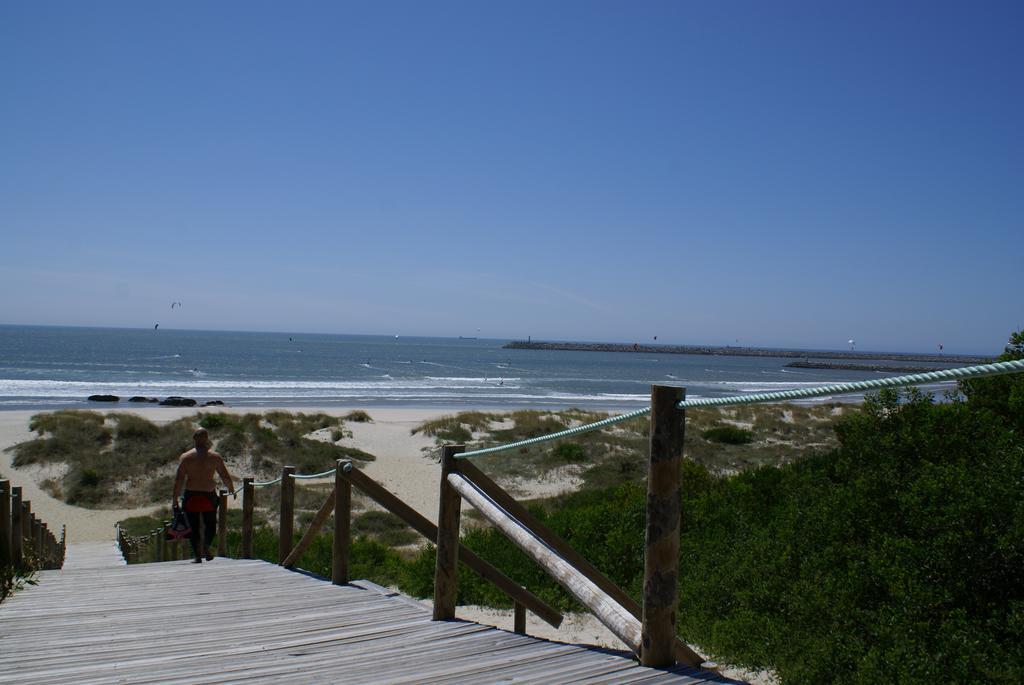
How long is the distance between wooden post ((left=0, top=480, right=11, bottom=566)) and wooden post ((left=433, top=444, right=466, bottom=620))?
3.47 meters

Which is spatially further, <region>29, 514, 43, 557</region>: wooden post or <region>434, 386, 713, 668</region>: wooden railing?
<region>29, 514, 43, 557</region>: wooden post

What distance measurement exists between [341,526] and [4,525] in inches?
96.3

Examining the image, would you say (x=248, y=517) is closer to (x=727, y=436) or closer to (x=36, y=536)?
(x=36, y=536)

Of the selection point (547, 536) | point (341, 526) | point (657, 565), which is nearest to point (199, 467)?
point (341, 526)

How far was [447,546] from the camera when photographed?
4453mm

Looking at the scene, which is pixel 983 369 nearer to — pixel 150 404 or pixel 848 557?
pixel 848 557

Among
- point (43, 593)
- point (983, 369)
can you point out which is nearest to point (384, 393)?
point (43, 593)

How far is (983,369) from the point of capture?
225cm

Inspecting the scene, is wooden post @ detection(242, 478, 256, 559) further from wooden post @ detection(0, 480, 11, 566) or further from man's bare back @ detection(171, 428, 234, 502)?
wooden post @ detection(0, 480, 11, 566)

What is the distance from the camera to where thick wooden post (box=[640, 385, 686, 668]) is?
3002 millimetres

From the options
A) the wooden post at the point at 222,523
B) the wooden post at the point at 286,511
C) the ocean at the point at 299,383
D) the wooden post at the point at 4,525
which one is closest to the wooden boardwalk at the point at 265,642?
the wooden post at the point at 4,525

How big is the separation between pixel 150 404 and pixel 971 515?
155ft

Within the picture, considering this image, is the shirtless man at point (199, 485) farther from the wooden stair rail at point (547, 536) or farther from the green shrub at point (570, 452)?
the green shrub at point (570, 452)

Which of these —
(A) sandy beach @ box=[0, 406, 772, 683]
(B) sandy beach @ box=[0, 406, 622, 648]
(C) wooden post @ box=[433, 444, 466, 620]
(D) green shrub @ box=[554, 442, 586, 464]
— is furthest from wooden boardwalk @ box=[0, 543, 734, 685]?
(D) green shrub @ box=[554, 442, 586, 464]
